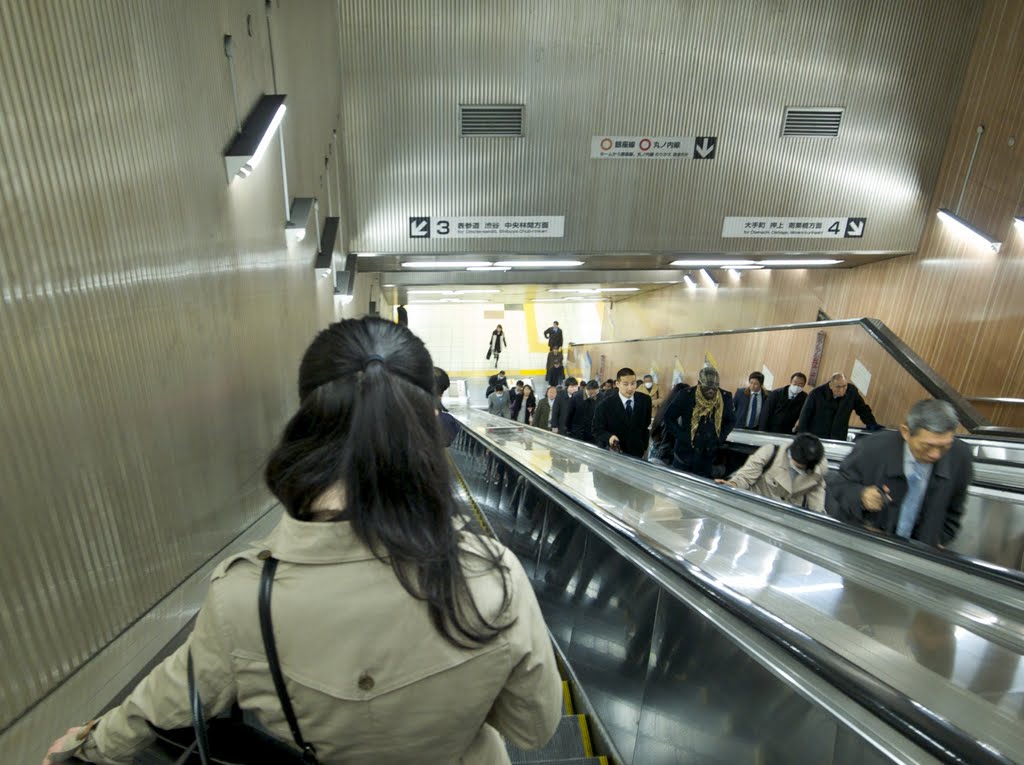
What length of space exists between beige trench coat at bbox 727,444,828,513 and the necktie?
2.03 ft

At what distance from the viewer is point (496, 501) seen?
538cm

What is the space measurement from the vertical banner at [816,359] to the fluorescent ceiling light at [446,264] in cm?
654

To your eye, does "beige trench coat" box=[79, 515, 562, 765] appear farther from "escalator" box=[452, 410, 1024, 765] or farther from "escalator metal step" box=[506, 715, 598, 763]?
"escalator metal step" box=[506, 715, 598, 763]

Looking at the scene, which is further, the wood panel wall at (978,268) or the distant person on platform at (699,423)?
the wood panel wall at (978,268)

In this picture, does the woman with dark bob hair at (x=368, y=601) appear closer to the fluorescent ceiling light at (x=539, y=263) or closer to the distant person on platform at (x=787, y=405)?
the distant person on platform at (x=787, y=405)

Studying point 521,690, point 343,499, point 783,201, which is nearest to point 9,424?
point 343,499

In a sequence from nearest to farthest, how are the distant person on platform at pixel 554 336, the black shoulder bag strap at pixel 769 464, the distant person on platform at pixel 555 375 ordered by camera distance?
the black shoulder bag strap at pixel 769 464, the distant person on platform at pixel 555 375, the distant person on platform at pixel 554 336

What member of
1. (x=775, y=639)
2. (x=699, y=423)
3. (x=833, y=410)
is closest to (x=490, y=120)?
(x=699, y=423)

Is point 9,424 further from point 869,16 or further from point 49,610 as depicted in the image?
point 869,16

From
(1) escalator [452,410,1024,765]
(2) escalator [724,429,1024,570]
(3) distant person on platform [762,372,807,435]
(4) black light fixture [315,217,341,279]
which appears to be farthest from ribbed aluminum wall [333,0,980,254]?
(1) escalator [452,410,1024,765]

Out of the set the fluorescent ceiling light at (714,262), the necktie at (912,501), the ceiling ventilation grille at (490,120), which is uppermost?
the ceiling ventilation grille at (490,120)

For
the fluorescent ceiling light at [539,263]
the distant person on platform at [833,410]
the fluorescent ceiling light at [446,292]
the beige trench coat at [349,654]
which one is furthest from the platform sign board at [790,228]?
the beige trench coat at [349,654]

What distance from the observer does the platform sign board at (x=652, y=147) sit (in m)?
9.15

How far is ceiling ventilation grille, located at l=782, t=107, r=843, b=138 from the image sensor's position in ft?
29.6
